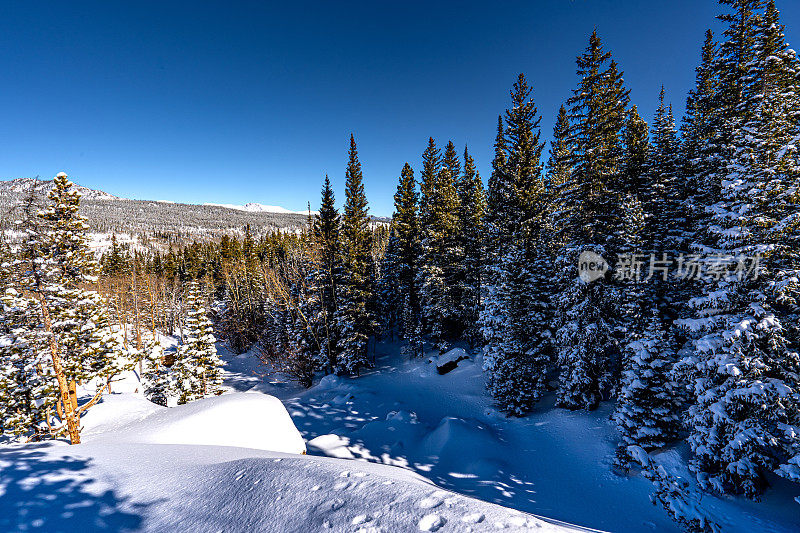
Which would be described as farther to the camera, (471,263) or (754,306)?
(471,263)

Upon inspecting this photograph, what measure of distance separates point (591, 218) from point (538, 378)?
8.96 m

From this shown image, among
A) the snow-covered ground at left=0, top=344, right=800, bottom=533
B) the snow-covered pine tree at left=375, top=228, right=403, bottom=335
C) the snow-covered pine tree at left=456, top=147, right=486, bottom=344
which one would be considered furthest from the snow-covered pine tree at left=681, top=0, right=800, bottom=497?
the snow-covered pine tree at left=375, top=228, right=403, bottom=335

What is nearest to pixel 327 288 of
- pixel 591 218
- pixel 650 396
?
A: pixel 591 218

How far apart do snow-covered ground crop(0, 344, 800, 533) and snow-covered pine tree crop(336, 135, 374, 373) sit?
181 inches

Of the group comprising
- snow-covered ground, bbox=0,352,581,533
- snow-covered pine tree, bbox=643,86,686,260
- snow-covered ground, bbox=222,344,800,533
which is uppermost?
snow-covered pine tree, bbox=643,86,686,260

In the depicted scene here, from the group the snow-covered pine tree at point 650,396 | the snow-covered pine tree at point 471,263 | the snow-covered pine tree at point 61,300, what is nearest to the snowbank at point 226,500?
the snow-covered pine tree at point 650,396

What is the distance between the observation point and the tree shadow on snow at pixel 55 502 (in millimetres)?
3504

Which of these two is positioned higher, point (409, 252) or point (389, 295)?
point (409, 252)

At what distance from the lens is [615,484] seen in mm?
10477

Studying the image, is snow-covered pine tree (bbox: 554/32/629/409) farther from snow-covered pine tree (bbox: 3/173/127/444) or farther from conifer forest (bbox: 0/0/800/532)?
snow-covered pine tree (bbox: 3/173/127/444)

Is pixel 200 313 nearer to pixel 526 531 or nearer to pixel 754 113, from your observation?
pixel 526 531

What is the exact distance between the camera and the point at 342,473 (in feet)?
15.3

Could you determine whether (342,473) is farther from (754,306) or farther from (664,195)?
(664,195)

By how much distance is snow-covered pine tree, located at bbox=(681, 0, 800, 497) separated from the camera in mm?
8312
